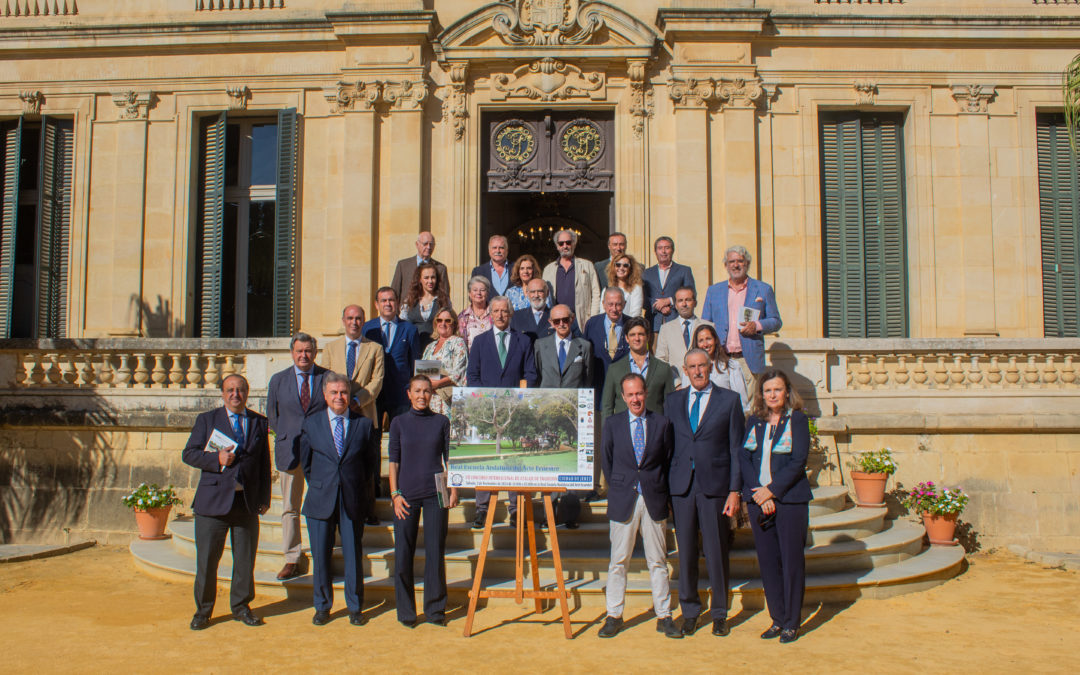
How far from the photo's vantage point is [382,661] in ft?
18.2

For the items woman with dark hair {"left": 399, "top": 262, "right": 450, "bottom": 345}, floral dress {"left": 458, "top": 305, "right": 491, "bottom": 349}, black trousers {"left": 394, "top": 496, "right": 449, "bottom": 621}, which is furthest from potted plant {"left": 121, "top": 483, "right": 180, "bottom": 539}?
black trousers {"left": 394, "top": 496, "right": 449, "bottom": 621}

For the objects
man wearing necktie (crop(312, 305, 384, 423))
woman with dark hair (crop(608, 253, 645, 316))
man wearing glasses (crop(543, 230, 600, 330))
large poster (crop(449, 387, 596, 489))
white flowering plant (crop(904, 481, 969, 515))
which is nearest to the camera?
large poster (crop(449, 387, 596, 489))

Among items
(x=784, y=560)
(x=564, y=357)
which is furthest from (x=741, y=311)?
(x=784, y=560)

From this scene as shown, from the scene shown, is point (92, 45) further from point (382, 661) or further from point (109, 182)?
point (382, 661)

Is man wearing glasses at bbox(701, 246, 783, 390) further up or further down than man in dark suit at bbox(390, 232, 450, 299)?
further down

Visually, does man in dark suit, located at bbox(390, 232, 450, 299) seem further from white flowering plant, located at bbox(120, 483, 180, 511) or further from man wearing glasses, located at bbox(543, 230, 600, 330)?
white flowering plant, located at bbox(120, 483, 180, 511)

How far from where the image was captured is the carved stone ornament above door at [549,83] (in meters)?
11.7

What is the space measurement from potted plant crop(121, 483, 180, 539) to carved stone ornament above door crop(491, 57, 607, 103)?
6.16 meters

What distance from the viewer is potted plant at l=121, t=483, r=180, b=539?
9062 millimetres

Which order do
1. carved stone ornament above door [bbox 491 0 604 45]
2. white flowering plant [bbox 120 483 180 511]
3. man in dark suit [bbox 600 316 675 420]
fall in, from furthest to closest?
carved stone ornament above door [bbox 491 0 604 45] < white flowering plant [bbox 120 483 180 511] < man in dark suit [bbox 600 316 675 420]

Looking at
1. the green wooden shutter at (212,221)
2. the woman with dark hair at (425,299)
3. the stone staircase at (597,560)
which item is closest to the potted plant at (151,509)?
the stone staircase at (597,560)

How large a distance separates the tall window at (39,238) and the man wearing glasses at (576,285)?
7.31m

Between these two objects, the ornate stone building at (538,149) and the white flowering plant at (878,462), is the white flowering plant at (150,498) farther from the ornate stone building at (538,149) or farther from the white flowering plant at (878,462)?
the white flowering plant at (878,462)

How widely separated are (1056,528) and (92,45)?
42.3 ft
